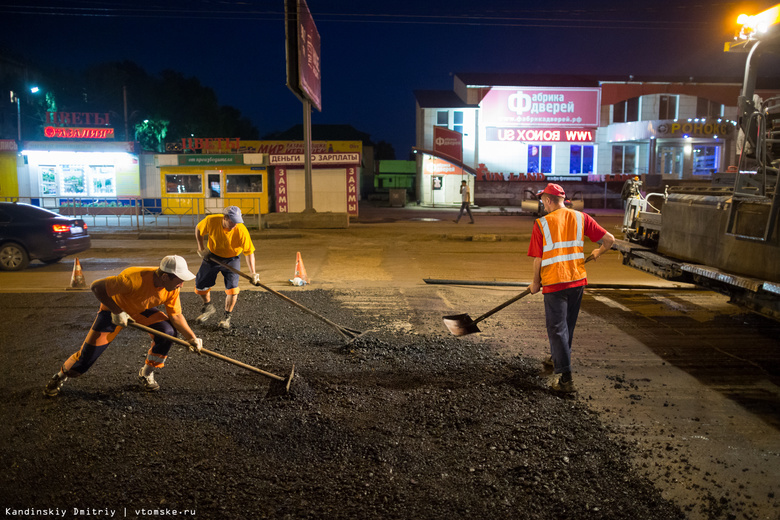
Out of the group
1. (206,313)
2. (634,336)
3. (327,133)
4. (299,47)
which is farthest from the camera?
(327,133)

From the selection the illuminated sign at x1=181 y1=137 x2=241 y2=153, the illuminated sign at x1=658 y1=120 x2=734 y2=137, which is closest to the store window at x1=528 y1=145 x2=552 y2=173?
the illuminated sign at x1=658 y1=120 x2=734 y2=137

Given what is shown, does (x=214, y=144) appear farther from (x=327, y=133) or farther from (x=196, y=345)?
(x=327, y=133)

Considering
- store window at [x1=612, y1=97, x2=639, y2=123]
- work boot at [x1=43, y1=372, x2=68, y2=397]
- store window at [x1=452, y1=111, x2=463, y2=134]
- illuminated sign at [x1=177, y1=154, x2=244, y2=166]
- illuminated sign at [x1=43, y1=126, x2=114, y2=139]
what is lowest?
work boot at [x1=43, y1=372, x2=68, y2=397]

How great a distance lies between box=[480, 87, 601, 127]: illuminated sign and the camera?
3453cm

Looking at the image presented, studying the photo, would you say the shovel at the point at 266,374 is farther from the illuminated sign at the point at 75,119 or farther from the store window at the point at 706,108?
the store window at the point at 706,108

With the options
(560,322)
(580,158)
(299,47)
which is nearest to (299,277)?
(560,322)

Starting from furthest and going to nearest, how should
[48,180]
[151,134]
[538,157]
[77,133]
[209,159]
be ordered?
[151,134]
[538,157]
[48,180]
[77,133]
[209,159]

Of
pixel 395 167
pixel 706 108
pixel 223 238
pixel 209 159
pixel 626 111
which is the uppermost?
pixel 706 108

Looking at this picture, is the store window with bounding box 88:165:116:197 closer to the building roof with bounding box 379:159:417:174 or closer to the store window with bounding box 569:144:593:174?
the store window with bounding box 569:144:593:174

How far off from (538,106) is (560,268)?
3221cm

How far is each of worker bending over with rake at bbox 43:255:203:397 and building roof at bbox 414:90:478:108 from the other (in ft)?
101

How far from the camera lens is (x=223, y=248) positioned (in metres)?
7.08

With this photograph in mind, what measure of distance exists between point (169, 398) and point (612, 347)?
474 cm

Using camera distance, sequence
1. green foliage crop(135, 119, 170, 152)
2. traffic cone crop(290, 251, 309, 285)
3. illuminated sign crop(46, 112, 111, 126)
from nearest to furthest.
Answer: traffic cone crop(290, 251, 309, 285) → illuminated sign crop(46, 112, 111, 126) → green foliage crop(135, 119, 170, 152)
